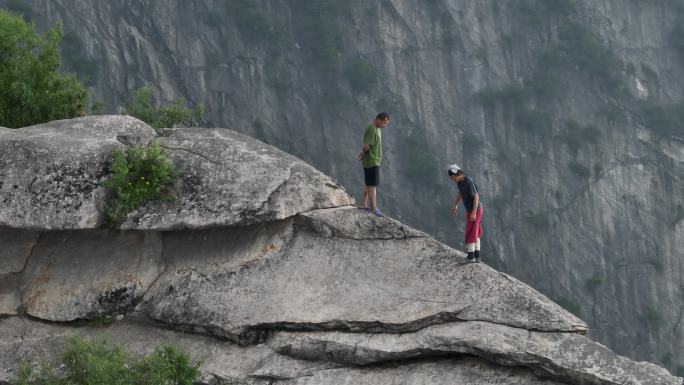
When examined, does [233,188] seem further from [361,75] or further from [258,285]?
[361,75]

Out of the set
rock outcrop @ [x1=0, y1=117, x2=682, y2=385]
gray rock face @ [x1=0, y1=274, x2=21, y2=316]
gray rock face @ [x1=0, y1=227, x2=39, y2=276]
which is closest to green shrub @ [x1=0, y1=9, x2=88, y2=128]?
rock outcrop @ [x1=0, y1=117, x2=682, y2=385]

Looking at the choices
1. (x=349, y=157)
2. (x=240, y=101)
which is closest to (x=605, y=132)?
(x=349, y=157)

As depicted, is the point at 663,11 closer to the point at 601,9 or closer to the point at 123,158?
the point at 601,9

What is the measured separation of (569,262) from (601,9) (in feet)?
91.0

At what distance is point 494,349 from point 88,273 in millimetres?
6663

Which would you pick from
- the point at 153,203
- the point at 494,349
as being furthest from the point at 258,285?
the point at 494,349

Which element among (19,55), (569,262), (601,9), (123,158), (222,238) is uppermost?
(601,9)

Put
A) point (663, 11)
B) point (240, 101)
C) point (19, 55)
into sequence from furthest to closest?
point (663, 11)
point (240, 101)
point (19, 55)

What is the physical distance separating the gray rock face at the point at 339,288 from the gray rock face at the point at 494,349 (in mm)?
159

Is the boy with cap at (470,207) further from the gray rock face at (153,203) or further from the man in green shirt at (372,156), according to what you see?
the gray rock face at (153,203)

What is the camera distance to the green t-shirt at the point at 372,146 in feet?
50.3

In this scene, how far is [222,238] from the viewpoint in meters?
15.5

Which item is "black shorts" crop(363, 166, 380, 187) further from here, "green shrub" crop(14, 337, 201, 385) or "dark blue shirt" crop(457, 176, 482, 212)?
"green shrub" crop(14, 337, 201, 385)

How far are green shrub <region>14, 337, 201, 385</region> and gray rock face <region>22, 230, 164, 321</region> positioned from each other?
1.33 meters
